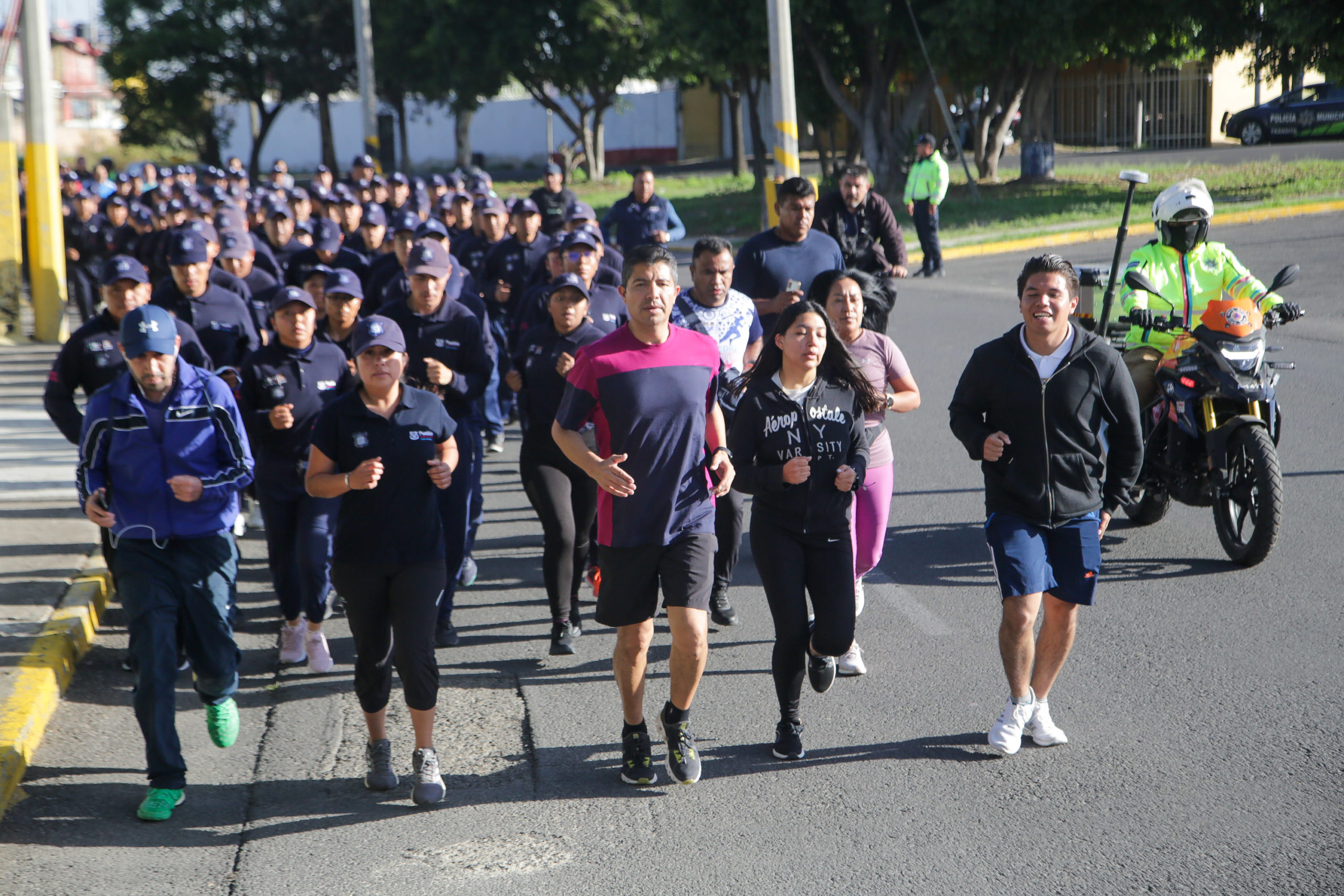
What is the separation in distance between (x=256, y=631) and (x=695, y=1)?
23.4m

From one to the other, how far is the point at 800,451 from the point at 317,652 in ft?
9.23

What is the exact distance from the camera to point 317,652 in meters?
6.61

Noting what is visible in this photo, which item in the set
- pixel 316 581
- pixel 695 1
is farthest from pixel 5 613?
pixel 695 1

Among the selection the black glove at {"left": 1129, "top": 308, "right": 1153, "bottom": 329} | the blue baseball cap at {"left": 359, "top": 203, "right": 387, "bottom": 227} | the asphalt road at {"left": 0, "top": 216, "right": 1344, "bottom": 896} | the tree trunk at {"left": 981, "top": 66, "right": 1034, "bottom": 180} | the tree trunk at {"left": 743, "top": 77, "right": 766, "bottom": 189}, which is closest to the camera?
the asphalt road at {"left": 0, "top": 216, "right": 1344, "bottom": 896}

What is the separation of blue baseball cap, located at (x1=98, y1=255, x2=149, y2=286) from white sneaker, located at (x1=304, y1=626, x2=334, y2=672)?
1.99m

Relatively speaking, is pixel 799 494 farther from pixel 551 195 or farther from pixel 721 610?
pixel 551 195

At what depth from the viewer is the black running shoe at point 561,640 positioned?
21.8 feet

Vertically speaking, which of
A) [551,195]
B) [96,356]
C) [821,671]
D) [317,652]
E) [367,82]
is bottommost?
[317,652]

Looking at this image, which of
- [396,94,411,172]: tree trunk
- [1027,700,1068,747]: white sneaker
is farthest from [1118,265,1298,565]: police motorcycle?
[396,94,411,172]: tree trunk

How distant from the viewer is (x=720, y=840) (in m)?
4.61

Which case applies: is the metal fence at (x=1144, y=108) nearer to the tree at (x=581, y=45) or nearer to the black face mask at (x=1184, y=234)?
the tree at (x=581, y=45)

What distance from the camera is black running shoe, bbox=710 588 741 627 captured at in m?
6.91

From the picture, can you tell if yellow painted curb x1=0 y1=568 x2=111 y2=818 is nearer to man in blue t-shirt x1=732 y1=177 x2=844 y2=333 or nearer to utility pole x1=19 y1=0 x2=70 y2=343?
man in blue t-shirt x1=732 y1=177 x2=844 y2=333

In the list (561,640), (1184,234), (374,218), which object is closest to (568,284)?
(561,640)
